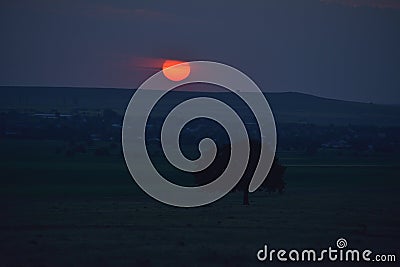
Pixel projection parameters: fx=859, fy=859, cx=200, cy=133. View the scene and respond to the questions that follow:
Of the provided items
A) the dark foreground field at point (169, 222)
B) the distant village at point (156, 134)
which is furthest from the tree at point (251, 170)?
the distant village at point (156, 134)

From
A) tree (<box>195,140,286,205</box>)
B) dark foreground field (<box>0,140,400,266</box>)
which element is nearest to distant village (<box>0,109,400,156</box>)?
dark foreground field (<box>0,140,400,266</box>)

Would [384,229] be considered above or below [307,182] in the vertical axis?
below

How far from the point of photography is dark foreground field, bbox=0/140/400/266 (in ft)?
69.2

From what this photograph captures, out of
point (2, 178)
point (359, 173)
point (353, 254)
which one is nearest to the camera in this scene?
point (353, 254)

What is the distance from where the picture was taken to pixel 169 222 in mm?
29969

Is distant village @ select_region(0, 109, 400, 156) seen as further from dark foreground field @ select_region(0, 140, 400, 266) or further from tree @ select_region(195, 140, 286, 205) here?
tree @ select_region(195, 140, 286, 205)

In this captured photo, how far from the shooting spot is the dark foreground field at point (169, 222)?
21094mm

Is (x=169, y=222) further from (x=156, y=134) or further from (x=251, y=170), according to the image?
(x=156, y=134)

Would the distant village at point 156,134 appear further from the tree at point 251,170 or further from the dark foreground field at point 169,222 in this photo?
the tree at point 251,170

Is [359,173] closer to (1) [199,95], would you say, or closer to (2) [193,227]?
(2) [193,227]

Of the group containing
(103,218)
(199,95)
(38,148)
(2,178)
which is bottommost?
(103,218)

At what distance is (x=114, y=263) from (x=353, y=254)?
594cm

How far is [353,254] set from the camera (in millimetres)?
21172

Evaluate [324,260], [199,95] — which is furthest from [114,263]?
[199,95]
